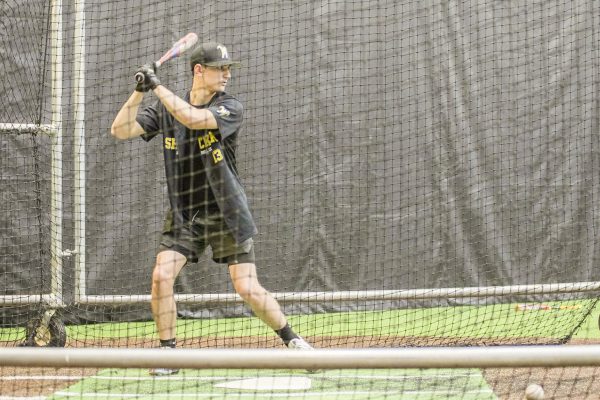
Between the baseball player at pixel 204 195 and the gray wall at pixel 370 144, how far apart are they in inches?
94.4

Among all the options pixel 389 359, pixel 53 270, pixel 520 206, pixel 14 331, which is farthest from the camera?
pixel 520 206

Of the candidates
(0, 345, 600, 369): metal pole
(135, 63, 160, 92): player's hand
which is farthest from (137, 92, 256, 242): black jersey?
(0, 345, 600, 369): metal pole

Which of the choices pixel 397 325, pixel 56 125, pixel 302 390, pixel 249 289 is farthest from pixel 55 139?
pixel 397 325

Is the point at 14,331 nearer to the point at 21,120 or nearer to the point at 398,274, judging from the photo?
the point at 21,120

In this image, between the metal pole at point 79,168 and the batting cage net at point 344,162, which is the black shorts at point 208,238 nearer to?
the metal pole at point 79,168

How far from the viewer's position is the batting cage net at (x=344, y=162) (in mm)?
7234

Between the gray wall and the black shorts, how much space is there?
8.41 feet

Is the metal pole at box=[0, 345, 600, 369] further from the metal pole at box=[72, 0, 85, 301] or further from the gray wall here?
the gray wall

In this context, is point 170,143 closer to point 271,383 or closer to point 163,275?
point 163,275

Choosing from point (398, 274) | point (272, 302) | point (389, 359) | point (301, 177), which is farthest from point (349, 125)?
point (389, 359)

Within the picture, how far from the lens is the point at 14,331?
6973 millimetres

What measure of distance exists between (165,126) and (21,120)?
2.61 m

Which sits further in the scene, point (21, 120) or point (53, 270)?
point (21, 120)

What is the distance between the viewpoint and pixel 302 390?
4.43 metres
